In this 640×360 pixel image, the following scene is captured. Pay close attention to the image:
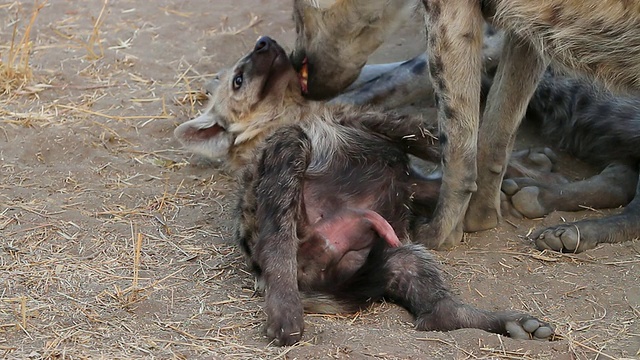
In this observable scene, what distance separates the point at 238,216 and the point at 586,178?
6.08 feet

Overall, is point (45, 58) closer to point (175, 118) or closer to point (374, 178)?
point (175, 118)

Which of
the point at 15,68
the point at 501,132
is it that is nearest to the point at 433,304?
the point at 501,132

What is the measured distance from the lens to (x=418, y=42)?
6453mm

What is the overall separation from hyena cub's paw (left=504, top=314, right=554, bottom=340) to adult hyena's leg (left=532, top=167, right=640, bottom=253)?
0.79 meters

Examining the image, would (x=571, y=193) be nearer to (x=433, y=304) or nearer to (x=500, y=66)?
(x=500, y=66)

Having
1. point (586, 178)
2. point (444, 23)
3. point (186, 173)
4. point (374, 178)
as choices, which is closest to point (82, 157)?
point (186, 173)

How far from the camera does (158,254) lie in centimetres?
422

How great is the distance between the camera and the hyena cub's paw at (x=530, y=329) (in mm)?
3475

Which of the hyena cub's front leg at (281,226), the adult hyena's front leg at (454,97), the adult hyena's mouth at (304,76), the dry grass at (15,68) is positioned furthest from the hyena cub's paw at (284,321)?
the dry grass at (15,68)

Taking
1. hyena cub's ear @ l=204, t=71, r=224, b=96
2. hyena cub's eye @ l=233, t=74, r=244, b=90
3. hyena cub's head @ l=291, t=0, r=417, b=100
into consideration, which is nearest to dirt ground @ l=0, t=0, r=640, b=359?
hyena cub's ear @ l=204, t=71, r=224, b=96

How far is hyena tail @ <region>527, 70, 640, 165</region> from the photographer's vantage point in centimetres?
498

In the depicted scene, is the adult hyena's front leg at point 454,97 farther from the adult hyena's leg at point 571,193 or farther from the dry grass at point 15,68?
the dry grass at point 15,68

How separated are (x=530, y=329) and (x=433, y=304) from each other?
1.26ft

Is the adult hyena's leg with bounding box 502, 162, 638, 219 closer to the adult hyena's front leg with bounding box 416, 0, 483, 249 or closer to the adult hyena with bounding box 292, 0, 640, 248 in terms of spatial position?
the adult hyena with bounding box 292, 0, 640, 248
